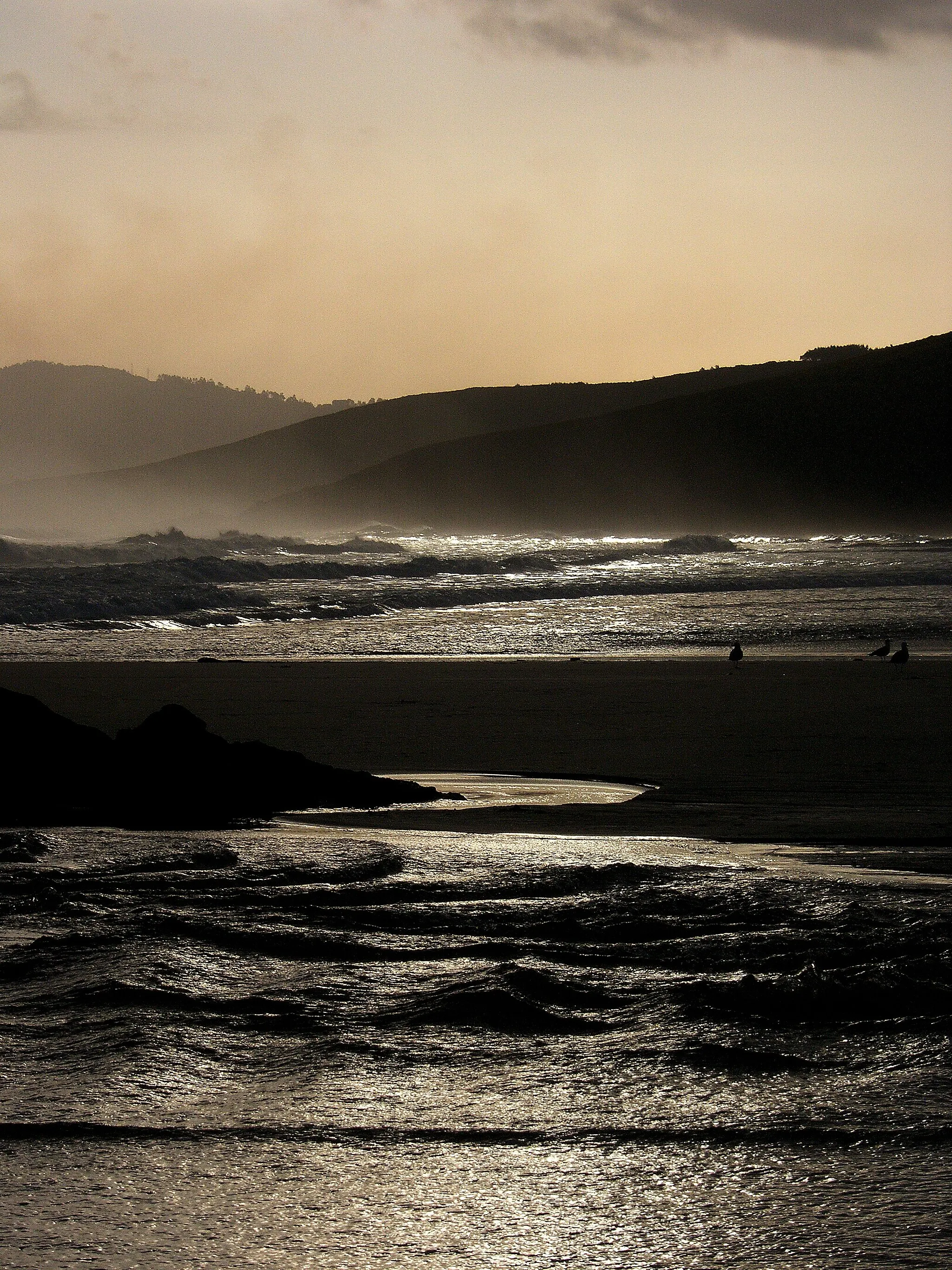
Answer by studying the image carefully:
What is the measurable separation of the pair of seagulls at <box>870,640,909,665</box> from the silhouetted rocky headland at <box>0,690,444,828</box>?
8.88 m

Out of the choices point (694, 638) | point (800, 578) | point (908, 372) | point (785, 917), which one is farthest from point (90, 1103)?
point (908, 372)

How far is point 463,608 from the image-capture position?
2441 centimetres

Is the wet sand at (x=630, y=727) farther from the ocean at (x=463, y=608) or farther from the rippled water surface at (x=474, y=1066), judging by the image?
the ocean at (x=463, y=608)

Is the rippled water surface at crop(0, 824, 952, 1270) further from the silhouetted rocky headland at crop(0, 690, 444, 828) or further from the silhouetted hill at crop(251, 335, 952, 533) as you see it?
the silhouetted hill at crop(251, 335, 952, 533)

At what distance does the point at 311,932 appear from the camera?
4.35m

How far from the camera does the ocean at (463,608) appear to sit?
691 inches

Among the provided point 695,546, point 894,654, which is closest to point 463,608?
point 894,654

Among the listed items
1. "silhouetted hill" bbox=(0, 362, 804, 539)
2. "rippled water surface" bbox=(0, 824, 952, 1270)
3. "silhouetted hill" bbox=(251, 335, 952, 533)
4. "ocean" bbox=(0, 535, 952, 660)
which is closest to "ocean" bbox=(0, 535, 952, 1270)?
"rippled water surface" bbox=(0, 824, 952, 1270)

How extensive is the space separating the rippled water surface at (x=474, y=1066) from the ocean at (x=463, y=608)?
11599 mm

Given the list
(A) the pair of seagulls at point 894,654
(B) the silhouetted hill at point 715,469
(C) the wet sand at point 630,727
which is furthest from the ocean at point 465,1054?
(B) the silhouetted hill at point 715,469

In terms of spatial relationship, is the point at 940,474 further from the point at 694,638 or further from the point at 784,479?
the point at 694,638

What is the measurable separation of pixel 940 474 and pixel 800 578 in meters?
71.3

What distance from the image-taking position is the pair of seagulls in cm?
1459

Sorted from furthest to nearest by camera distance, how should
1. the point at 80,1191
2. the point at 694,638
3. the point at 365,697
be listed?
the point at 694,638 < the point at 365,697 < the point at 80,1191
